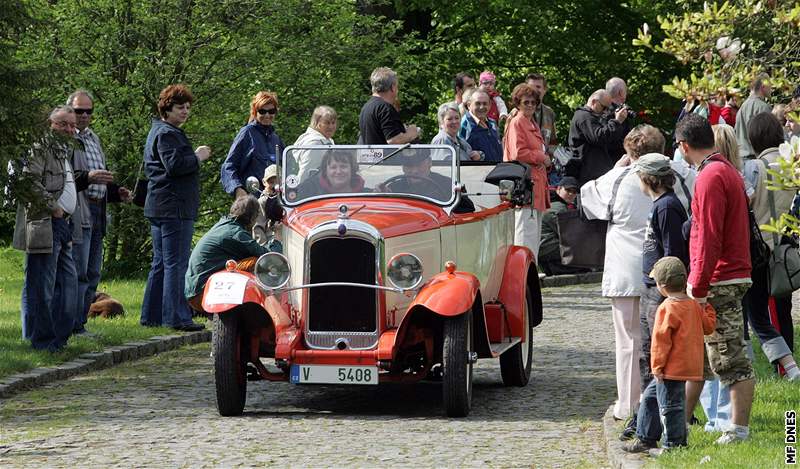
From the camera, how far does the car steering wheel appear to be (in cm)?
1202

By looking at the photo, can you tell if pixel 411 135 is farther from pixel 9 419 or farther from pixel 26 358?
pixel 9 419

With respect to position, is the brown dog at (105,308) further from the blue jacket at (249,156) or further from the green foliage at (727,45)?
the green foliage at (727,45)

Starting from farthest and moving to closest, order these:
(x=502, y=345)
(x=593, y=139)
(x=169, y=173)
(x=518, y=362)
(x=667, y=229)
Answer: (x=593, y=139)
(x=169, y=173)
(x=518, y=362)
(x=502, y=345)
(x=667, y=229)

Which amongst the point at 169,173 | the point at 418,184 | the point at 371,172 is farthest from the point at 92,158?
the point at 418,184

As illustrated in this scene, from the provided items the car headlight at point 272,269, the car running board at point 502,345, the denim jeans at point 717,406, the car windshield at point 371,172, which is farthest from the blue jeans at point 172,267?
the denim jeans at point 717,406

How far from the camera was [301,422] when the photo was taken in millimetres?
10828

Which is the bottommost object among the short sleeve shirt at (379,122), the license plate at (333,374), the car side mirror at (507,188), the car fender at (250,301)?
the license plate at (333,374)

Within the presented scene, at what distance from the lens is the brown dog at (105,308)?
53.4ft

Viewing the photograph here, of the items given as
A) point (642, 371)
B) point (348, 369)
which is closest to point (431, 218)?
point (348, 369)

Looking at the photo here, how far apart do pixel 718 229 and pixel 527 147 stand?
8.30m

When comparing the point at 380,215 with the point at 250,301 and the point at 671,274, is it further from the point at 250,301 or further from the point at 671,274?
the point at 671,274

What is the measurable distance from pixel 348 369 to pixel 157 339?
165 inches

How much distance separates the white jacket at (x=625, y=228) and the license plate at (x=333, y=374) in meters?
1.72

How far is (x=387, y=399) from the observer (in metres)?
12.0
